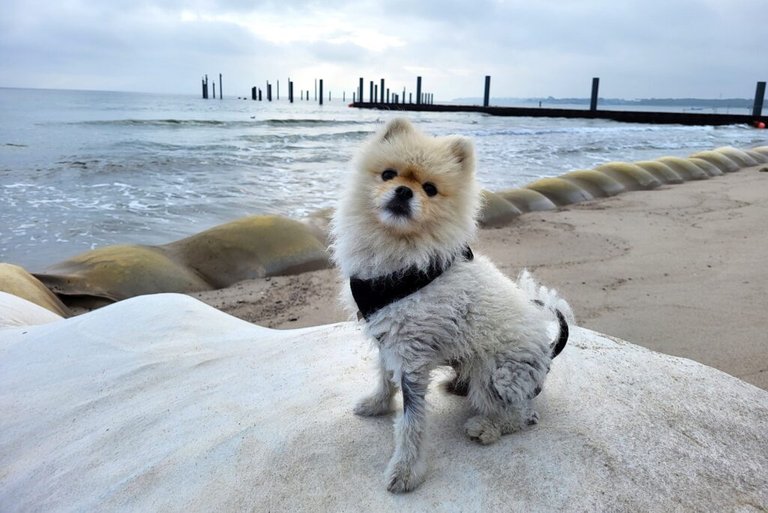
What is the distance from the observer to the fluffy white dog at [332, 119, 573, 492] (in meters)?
1.95

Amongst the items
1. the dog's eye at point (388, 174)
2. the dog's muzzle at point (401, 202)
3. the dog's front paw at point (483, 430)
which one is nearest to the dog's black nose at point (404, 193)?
the dog's muzzle at point (401, 202)

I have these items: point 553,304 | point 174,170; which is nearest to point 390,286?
point 553,304

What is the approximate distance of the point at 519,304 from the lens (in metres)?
2.14

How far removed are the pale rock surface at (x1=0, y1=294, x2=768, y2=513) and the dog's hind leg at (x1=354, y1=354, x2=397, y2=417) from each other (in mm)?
61

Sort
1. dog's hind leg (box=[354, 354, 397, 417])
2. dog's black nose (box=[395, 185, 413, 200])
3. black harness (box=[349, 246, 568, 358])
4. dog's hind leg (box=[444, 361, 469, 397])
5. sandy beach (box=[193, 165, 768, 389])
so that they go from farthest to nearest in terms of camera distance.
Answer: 1. sandy beach (box=[193, 165, 768, 389])
2. dog's hind leg (box=[354, 354, 397, 417])
3. dog's hind leg (box=[444, 361, 469, 397])
4. black harness (box=[349, 246, 568, 358])
5. dog's black nose (box=[395, 185, 413, 200])

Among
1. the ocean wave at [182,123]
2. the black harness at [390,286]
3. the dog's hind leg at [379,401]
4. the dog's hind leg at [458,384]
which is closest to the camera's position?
the black harness at [390,286]

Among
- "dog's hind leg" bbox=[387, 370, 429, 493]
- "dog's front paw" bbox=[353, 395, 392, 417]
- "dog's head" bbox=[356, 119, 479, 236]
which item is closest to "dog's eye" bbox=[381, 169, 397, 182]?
"dog's head" bbox=[356, 119, 479, 236]

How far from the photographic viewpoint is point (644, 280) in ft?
18.4

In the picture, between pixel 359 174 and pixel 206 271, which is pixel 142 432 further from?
pixel 206 271

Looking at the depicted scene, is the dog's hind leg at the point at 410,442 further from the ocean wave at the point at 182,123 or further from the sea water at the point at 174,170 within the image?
the ocean wave at the point at 182,123

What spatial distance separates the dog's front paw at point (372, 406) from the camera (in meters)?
2.40

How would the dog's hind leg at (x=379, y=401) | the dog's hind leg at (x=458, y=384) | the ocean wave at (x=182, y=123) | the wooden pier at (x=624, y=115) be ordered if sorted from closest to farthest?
the dog's hind leg at (x=458, y=384), the dog's hind leg at (x=379, y=401), the ocean wave at (x=182, y=123), the wooden pier at (x=624, y=115)

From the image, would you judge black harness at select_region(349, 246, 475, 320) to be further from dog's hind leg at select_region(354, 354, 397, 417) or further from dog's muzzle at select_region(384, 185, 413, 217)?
Answer: dog's hind leg at select_region(354, 354, 397, 417)

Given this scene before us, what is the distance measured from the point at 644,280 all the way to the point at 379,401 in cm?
434
